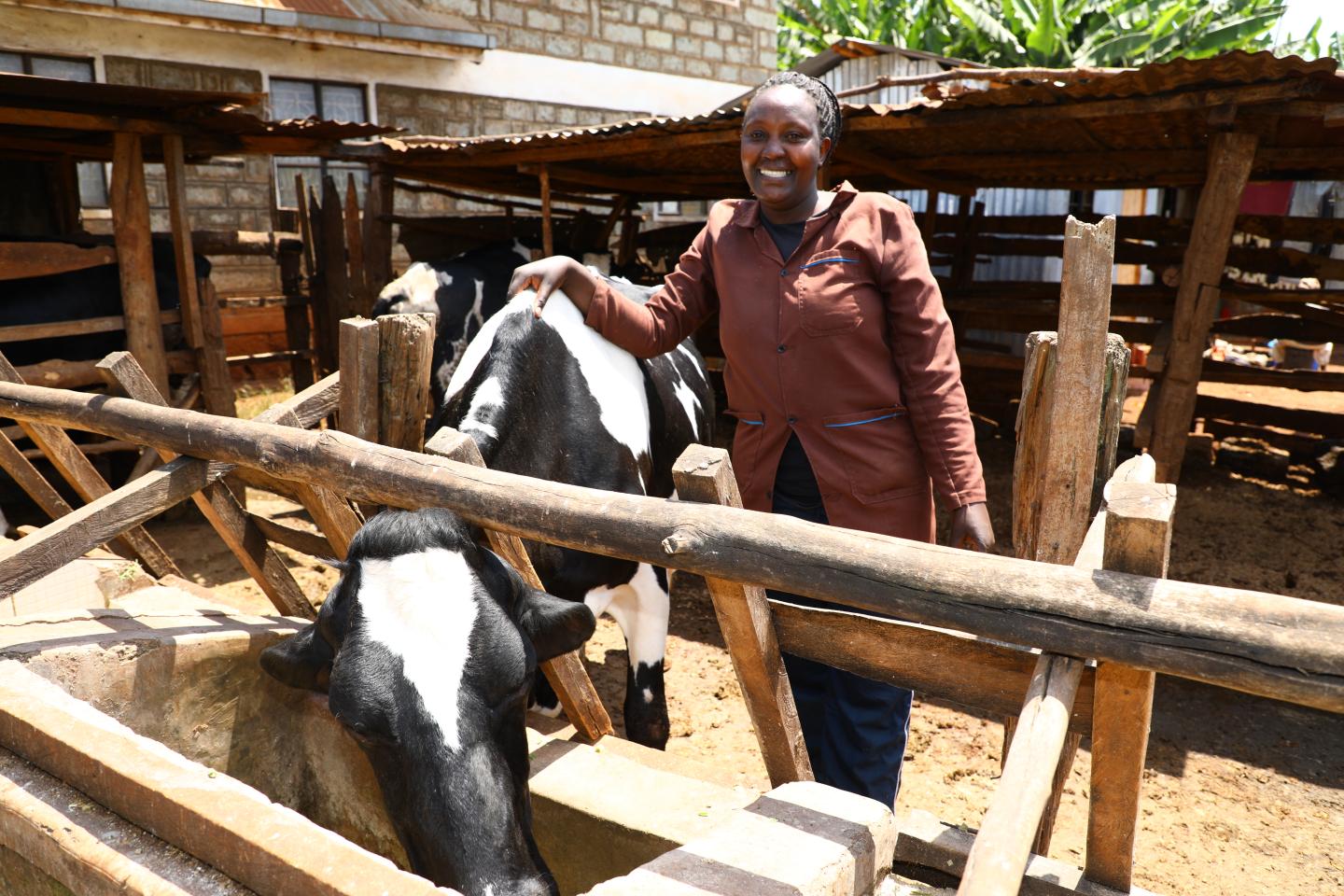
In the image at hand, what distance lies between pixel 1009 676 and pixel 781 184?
1.25 m

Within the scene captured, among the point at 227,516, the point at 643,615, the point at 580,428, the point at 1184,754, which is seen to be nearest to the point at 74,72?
the point at 227,516

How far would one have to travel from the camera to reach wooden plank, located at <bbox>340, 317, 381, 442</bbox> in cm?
250

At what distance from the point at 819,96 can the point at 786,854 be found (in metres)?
1.75

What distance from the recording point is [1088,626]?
1321 mm

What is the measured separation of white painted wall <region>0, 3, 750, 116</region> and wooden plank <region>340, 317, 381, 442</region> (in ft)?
25.0

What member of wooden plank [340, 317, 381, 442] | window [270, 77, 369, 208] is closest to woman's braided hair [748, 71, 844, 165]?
wooden plank [340, 317, 381, 442]

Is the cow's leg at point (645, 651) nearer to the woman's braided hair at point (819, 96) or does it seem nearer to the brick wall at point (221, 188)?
the woman's braided hair at point (819, 96)

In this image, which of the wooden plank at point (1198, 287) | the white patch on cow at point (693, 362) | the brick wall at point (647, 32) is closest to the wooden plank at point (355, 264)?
the brick wall at point (647, 32)

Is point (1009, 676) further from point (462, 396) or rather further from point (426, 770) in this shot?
point (462, 396)

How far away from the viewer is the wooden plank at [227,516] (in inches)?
120

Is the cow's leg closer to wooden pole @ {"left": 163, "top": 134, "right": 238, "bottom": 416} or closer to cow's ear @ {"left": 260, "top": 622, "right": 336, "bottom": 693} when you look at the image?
cow's ear @ {"left": 260, "top": 622, "right": 336, "bottom": 693}

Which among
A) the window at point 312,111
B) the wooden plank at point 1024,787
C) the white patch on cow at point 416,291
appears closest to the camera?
the wooden plank at point 1024,787

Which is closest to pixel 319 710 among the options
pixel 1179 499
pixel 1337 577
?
pixel 1337 577

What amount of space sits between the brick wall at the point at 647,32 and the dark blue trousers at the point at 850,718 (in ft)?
32.2
